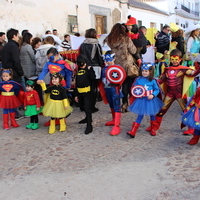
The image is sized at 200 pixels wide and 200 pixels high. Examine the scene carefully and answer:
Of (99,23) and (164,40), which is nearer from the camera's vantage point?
(164,40)

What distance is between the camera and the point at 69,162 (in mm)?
3822

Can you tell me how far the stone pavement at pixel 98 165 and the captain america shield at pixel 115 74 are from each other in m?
1.00

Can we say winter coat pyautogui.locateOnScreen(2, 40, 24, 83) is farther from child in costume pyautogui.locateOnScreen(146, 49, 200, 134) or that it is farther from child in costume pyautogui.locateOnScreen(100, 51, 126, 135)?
child in costume pyautogui.locateOnScreen(146, 49, 200, 134)

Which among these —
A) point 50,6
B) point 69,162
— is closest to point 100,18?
point 50,6

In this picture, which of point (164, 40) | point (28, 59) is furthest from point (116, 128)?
point (164, 40)

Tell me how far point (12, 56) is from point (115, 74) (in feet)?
7.96

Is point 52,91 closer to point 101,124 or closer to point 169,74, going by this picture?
point 101,124

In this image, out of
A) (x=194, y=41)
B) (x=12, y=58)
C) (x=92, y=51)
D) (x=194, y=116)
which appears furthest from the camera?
(x=194, y=41)

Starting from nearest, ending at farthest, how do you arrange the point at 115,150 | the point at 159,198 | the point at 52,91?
the point at 159,198 < the point at 115,150 < the point at 52,91

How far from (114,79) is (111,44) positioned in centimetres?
103

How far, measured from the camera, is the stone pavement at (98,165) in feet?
9.95

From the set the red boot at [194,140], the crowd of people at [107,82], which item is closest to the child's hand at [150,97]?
the crowd of people at [107,82]

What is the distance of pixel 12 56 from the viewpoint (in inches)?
227

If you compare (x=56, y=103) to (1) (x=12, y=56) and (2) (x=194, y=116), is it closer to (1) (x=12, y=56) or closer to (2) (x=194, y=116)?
(1) (x=12, y=56)
